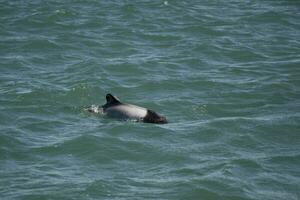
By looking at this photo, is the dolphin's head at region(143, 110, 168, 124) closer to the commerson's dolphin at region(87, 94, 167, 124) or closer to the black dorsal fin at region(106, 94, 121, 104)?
the commerson's dolphin at region(87, 94, 167, 124)

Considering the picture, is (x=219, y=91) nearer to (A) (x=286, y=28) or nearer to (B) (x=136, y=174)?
(B) (x=136, y=174)

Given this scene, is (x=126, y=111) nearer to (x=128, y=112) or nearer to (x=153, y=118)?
(x=128, y=112)

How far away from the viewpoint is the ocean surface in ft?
43.9

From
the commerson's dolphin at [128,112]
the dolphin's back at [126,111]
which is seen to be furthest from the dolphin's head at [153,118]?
the dolphin's back at [126,111]

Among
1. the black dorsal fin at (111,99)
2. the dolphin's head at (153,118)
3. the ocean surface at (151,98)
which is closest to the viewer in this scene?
the ocean surface at (151,98)

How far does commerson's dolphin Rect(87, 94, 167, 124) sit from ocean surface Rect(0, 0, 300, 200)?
0.24m

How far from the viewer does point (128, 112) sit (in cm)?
1731

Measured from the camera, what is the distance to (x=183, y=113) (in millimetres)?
17938

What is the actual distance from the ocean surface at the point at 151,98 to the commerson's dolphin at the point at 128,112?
24cm

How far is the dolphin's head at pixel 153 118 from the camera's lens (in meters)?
16.9

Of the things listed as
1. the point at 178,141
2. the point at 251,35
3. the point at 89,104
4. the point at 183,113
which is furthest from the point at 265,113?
the point at 251,35

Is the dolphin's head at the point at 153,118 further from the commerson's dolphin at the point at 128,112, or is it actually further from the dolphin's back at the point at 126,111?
the dolphin's back at the point at 126,111

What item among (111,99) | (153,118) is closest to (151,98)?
(111,99)

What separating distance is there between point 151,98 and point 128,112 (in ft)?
6.68
